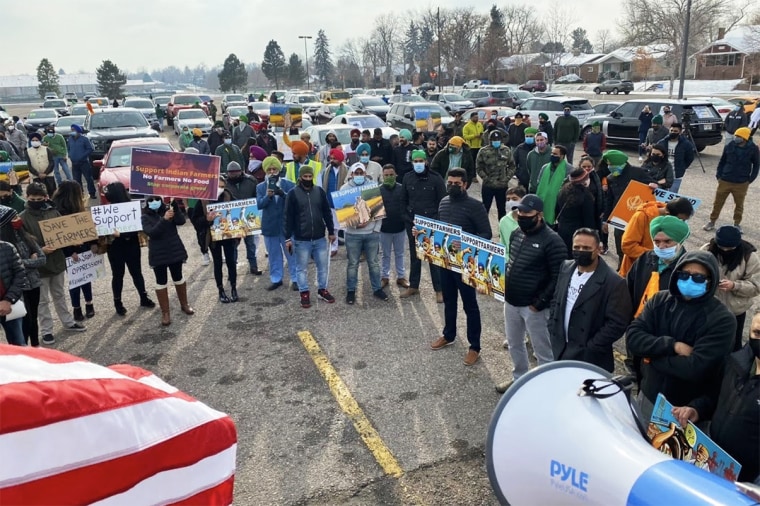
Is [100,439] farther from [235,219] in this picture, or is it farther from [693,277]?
[235,219]

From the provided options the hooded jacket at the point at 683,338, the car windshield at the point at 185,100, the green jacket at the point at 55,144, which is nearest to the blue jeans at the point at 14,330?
the hooded jacket at the point at 683,338

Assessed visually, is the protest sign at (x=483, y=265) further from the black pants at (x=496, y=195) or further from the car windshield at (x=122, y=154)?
the car windshield at (x=122, y=154)

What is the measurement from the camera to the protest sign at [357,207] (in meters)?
7.32

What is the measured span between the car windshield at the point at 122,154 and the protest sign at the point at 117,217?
615cm

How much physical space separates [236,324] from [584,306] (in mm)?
4348

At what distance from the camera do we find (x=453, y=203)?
5926 mm

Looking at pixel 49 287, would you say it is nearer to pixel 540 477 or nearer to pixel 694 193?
pixel 540 477

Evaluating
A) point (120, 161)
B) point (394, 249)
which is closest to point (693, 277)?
point (394, 249)

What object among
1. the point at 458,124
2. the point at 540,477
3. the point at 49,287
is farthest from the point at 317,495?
the point at 458,124

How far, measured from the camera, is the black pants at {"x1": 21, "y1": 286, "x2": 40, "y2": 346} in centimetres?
573

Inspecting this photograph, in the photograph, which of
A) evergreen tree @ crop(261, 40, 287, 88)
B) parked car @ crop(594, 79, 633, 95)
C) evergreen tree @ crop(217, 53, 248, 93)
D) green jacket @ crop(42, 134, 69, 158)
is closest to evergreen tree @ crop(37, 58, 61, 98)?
evergreen tree @ crop(217, 53, 248, 93)

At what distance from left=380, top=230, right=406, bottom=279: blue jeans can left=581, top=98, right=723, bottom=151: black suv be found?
32.5 feet

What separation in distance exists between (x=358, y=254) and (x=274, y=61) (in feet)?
290

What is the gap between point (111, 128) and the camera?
17297 mm
